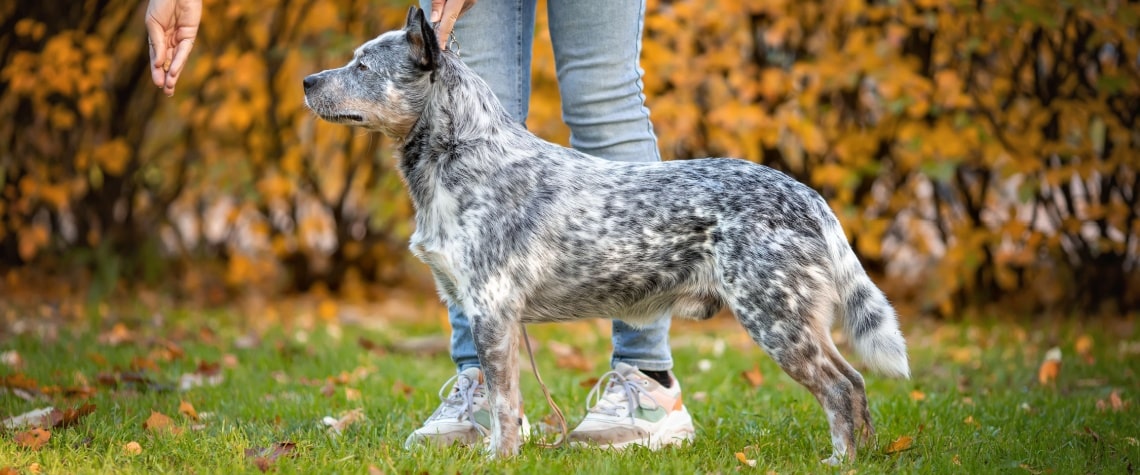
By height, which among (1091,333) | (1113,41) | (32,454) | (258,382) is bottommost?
(1091,333)

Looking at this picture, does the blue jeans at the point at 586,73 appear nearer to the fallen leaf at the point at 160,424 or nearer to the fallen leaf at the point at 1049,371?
the fallen leaf at the point at 160,424

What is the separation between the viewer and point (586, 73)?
321 cm

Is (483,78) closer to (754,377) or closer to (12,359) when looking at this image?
(754,377)

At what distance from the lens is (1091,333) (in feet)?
18.4

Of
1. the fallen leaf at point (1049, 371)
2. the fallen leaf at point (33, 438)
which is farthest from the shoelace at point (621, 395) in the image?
the fallen leaf at point (1049, 371)

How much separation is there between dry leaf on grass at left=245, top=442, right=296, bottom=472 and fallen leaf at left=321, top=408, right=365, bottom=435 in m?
0.25

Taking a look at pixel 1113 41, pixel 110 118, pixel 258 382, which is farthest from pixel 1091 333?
pixel 110 118

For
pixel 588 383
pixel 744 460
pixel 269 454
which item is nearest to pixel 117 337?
pixel 588 383

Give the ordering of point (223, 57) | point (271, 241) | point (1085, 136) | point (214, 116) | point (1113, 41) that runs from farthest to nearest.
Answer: point (271, 241)
point (214, 116)
point (223, 57)
point (1085, 136)
point (1113, 41)

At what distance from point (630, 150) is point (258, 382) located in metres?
1.93

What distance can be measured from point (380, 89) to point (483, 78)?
37 cm

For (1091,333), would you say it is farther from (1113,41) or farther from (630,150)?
(630,150)

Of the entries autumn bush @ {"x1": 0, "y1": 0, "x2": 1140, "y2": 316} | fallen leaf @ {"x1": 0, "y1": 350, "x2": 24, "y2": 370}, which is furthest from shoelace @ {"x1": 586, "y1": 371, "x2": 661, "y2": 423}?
fallen leaf @ {"x1": 0, "y1": 350, "x2": 24, "y2": 370}

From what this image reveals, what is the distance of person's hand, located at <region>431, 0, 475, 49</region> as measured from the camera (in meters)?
2.97
